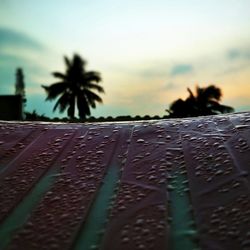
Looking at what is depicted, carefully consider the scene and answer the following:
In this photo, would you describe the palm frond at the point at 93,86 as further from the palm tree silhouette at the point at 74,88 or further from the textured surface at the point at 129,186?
the textured surface at the point at 129,186

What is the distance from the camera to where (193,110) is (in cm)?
2431

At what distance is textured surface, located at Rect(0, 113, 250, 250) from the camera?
4.09 feet

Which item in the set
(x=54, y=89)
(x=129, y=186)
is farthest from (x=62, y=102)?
(x=129, y=186)

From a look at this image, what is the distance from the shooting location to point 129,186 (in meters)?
1.50

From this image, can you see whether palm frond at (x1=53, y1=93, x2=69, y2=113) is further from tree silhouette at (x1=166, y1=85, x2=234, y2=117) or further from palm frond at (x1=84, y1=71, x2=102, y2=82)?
tree silhouette at (x1=166, y1=85, x2=234, y2=117)

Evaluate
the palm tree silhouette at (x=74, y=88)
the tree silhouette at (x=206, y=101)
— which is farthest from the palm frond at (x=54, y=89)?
the tree silhouette at (x=206, y=101)

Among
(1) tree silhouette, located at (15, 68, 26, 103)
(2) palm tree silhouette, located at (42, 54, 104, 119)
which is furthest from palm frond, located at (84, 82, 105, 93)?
(1) tree silhouette, located at (15, 68, 26, 103)

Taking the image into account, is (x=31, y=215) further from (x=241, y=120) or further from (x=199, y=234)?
(x=241, y=120)

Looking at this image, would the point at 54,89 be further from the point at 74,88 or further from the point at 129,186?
the point at 129,186

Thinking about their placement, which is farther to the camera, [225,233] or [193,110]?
[193,110]

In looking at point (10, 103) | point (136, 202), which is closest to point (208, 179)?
point (136, 202)

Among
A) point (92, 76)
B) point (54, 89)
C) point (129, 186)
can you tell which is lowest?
point (129, 186)

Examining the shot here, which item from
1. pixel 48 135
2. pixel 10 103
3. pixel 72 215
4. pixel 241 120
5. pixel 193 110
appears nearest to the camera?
pixel 72 215

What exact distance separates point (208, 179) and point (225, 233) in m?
0.30
